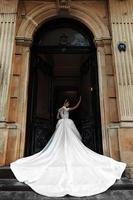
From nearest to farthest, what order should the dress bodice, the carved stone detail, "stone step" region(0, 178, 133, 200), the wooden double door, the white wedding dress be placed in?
1. "stone step" region(0, 178, 133, 200)
2. the white wedding dress
3. the wooden double door
4. the dress bodice
5. the carved stone detail

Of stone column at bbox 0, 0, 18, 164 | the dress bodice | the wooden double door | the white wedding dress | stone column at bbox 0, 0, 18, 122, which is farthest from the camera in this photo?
the dress bodice

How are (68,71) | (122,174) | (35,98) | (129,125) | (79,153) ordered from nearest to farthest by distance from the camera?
(122,174)
(79,153)
(129,125)
(35,98)
(68,71)

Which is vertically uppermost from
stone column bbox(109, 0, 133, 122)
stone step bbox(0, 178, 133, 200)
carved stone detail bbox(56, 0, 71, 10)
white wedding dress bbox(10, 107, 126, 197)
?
carved stone detail bbox(56, 0, 71, 10)

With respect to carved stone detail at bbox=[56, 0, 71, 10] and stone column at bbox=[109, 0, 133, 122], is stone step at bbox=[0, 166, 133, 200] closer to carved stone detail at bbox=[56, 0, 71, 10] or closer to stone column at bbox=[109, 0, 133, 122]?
stone column at bbox=[109, 0, 133, 122]

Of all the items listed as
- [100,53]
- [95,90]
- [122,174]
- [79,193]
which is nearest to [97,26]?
[100,53]

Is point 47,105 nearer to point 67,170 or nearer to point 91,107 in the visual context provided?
point 91,107

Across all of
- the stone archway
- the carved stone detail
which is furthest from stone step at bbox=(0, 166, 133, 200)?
the carved stone detail

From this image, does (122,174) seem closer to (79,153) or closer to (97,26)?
(79,153)

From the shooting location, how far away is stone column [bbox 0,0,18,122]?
5.62 m

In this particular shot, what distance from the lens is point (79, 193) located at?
378 centimetres

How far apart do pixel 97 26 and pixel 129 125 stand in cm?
A: 346

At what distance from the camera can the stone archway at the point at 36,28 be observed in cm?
582

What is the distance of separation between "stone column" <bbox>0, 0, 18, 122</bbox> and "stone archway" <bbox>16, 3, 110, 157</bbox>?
0.33 meters

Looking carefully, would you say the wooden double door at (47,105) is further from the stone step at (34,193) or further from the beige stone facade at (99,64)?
the stone step at (34,193)
